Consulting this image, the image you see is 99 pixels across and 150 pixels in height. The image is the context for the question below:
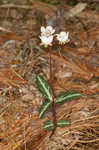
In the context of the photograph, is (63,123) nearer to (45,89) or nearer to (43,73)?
(45,89)

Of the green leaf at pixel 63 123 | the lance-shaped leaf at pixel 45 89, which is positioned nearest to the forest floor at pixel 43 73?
the green leaf at pixel 63 123

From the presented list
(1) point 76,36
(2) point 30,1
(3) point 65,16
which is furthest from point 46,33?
(2) point 30,1

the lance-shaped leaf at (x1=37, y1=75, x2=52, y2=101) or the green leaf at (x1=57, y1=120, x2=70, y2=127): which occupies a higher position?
the lance-shaped leaf at (x1=37, y1=75, x2=52, y2=101)

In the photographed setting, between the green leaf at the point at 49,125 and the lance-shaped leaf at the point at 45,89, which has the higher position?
the lance-shaped leaf at the point at 45,89

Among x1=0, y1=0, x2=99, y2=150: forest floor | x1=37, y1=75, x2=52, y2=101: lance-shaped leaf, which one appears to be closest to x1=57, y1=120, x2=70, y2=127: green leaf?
x1=0, y1=0, x2=99, y2=150: forest floor

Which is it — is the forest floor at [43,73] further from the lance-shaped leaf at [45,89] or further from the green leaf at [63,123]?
the lance-shaped leaf at [45,89]

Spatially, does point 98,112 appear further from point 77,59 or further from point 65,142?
point 77,59

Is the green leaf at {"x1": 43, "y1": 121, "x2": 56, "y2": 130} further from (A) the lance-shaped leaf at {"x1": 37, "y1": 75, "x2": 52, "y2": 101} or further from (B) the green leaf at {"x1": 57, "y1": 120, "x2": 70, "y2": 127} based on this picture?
(A) the lance-shaped leaf at {"x1": 37, "y1": 75, "x2": 52, "y2": 101}

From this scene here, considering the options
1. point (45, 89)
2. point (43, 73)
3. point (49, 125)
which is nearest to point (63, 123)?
point (49, 125)
